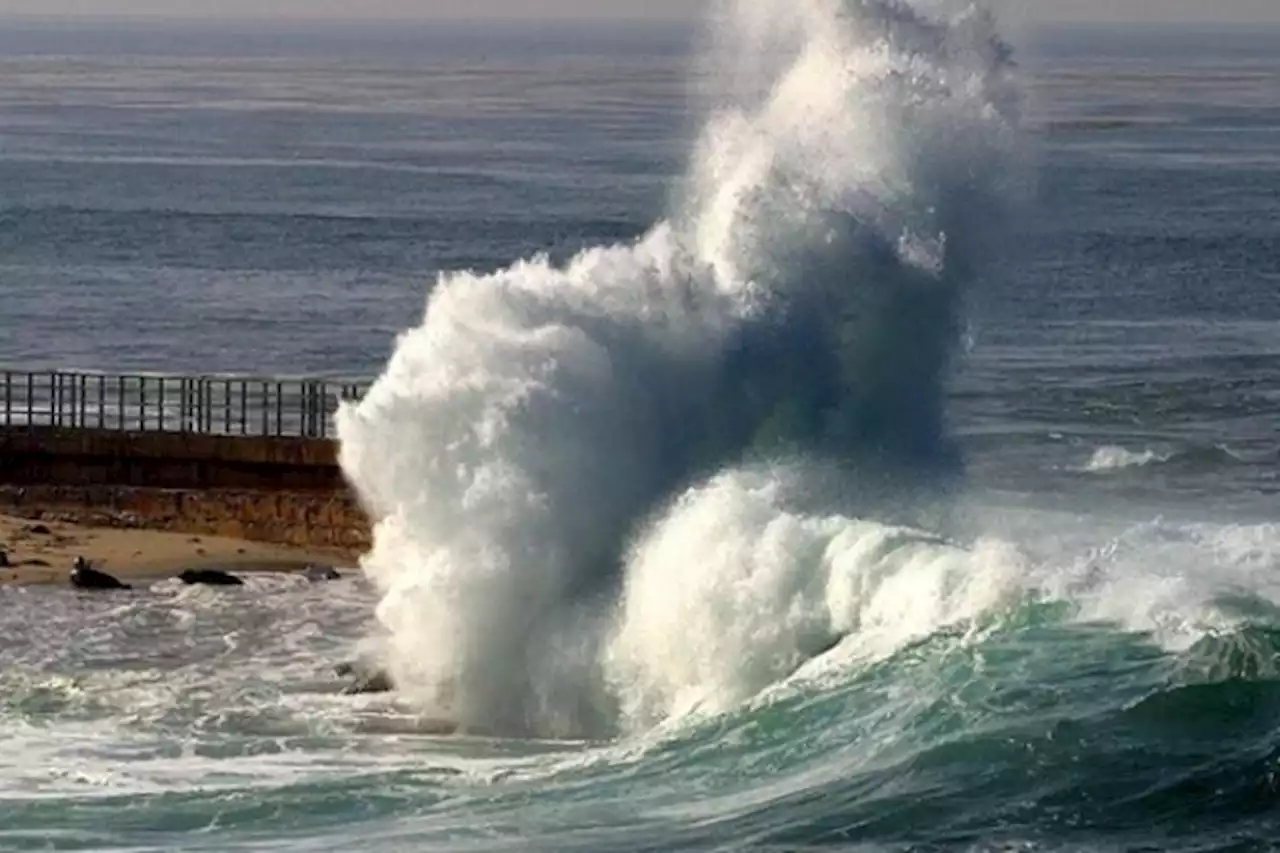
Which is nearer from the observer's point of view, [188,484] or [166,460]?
[188,484]

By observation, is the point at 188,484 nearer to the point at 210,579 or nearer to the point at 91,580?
the point at 210,579

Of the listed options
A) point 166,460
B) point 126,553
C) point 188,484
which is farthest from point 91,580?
Answer: point 166,460

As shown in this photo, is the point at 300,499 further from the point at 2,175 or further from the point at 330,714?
the point at 2,175

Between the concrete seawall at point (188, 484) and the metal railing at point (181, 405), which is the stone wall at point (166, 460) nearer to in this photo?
the concrete seawall at point (188, 484)

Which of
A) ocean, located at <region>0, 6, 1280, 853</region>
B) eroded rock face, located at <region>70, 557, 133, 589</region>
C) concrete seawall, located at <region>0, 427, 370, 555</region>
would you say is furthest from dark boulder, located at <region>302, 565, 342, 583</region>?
eroded rock face, located at <region>70, 557, 133, 589</region>

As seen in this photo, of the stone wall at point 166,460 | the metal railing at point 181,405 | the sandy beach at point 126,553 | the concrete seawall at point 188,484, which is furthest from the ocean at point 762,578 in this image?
the metal railing at point 181,405
